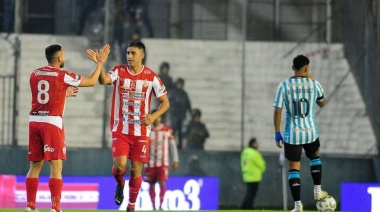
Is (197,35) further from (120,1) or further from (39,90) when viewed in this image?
(39,90)

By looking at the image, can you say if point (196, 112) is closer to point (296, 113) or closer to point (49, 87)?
point (296, 113)

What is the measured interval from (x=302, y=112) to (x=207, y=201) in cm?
891

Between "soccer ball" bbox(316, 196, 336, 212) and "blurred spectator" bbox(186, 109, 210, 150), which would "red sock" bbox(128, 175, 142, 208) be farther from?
"blurred spectator" bbox(186, 109, 210, 150)

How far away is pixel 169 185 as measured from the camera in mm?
22297

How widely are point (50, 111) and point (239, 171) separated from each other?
43.1 ft

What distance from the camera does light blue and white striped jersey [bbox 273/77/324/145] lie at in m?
13.5

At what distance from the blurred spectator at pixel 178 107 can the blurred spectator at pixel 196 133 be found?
18 centimetres

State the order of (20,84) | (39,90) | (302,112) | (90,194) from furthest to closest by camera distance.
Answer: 1. (20,84)
2. (90,194)
3. (302,112)
4. (39,90)

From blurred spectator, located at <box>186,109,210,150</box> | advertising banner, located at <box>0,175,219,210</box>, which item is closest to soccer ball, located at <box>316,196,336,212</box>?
advertising banner, located at <box>0,175,219,210</box>

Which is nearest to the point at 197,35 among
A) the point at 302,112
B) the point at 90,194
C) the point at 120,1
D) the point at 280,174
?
the point at 120,1

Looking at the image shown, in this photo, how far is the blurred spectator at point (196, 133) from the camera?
80.9 feet

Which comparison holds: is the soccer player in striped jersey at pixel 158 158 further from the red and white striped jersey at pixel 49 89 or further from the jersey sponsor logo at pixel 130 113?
the red and white striped jersey at pixel 49 89

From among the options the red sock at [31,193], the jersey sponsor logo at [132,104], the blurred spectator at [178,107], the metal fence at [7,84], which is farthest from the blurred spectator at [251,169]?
the red sock at [31,193]

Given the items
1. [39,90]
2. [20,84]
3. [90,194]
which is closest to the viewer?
[39,90]
